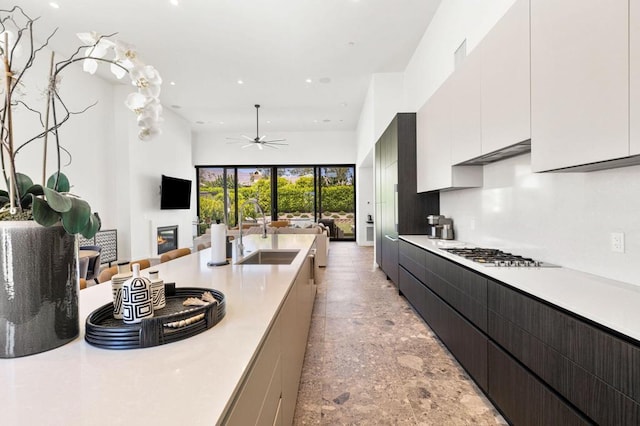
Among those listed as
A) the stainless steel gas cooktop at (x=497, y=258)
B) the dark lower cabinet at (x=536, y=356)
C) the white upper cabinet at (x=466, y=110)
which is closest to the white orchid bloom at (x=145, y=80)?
the dark lower cabinet at (x=536, y=356)

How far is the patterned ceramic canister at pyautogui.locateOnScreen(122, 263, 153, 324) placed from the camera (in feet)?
2.99

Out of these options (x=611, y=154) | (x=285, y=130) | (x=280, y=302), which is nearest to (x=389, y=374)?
(x=280, y=302)

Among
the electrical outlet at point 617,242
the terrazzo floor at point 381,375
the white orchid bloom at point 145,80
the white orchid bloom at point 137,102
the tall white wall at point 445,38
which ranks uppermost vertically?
the tall white wall at point 445,38

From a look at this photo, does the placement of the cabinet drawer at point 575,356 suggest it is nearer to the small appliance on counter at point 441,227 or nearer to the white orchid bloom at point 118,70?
the white orchid bloom at point 118,70

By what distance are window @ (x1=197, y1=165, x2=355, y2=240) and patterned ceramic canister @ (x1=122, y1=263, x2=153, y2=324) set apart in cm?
995

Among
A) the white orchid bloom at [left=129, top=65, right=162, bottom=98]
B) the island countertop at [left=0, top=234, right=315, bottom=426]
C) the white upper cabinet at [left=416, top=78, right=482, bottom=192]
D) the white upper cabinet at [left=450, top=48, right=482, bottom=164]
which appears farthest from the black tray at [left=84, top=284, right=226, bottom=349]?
the white upper cabinet at [left=416, top=78, right=482, bottom=192]

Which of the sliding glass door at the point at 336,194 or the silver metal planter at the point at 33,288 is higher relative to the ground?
the sliding glass door at the point at 336,194

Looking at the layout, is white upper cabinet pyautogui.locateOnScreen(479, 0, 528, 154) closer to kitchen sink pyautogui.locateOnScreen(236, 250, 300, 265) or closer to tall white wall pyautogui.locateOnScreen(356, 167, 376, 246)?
kitchen sink pyautogui.locateOnScreen(236, 250, 300, 265)

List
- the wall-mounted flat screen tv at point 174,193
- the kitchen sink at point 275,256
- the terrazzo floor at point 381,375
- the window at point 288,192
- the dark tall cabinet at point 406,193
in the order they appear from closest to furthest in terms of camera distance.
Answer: the terrazzo floor at point 381,375, the kitchen sink at point 275,256, the dark tall cabinet at point 406,193, the wall-mounted flat screen tv at point 174,193, the window at point 288,192

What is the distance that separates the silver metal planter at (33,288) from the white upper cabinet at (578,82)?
2.01 meters

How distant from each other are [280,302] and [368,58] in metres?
5.48

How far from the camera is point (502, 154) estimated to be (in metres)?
2.49

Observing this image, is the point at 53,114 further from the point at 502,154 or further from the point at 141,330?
the point at 502,154

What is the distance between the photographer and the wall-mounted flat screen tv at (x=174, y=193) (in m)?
8.37
